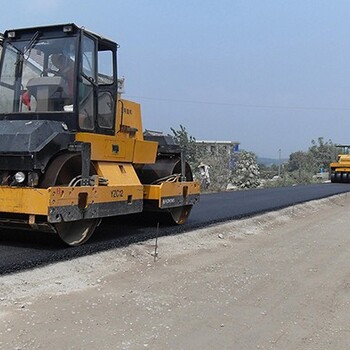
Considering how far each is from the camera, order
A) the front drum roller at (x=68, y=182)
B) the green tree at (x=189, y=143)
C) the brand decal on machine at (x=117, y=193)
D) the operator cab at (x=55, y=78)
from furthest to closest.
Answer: the green tree at (x=189, y=143)
the brand decal on machine at (x=117, y=193)
the operator cab at (x=55, y=78)
the front drum roller at (x=68, y=182)

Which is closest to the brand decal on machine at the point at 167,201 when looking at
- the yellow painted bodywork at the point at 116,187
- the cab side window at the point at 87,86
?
the yellow painted bodywork at the point at 116,187

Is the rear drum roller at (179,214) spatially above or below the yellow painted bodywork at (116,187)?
below

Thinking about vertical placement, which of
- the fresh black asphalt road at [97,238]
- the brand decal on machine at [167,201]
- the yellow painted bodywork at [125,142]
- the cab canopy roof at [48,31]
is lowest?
the fresh black asphalt road at [97,238]

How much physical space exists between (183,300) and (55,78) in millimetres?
3146

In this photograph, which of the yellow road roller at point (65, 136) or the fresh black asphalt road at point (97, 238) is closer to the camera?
the fresh black asphalt road at point (97, 238)

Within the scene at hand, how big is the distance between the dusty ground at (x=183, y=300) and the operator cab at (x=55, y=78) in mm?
1737

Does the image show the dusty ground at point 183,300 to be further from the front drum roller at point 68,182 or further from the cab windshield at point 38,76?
the cab windshield at point 38,76

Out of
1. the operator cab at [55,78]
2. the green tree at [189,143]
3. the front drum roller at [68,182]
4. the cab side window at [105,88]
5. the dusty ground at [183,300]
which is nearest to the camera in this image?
the dusty ground at [183,300]

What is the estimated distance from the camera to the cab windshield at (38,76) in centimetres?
617

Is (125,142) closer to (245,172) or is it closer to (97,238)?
(97,238)

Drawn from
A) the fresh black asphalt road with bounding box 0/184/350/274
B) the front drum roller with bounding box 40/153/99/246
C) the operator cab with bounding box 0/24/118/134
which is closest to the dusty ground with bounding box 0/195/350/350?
the fresh black asphalt road with bounding box 0/184/350/274

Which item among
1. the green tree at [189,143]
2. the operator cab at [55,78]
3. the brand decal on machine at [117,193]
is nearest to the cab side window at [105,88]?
the operator cab at [55,78]

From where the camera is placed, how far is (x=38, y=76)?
631 centimetres

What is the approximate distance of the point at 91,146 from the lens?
6.16m
